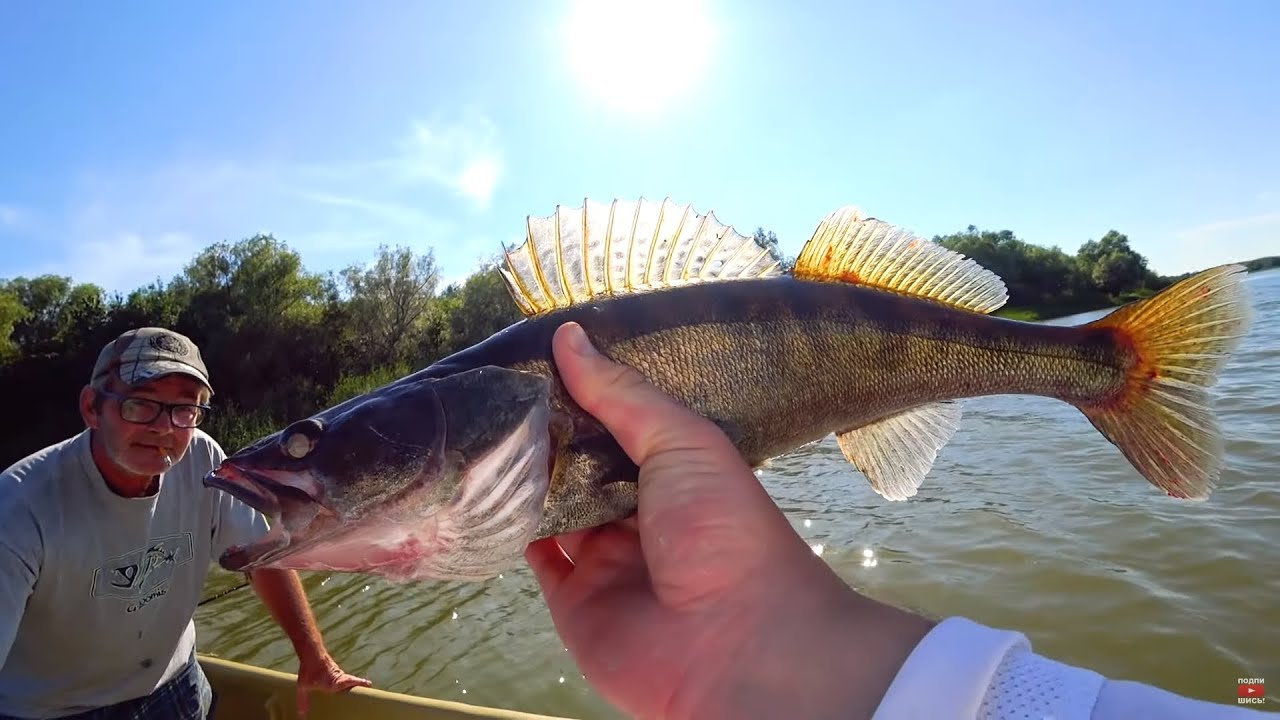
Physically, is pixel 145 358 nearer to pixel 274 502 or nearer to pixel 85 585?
pixel 85 585

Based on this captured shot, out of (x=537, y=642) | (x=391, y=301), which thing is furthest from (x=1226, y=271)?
(x=391, y=301)

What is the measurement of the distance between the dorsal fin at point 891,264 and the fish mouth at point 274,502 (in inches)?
72.2

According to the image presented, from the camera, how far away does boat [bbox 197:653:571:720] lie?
13.1 feet

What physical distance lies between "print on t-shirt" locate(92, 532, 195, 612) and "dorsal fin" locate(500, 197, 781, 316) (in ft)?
10.0

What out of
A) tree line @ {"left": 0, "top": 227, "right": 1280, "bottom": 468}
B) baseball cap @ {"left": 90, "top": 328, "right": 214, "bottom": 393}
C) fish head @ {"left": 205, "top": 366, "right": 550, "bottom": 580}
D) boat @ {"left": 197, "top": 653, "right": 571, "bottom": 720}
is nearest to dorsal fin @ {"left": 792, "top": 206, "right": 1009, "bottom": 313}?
fish head @ {"left": 205, "top": 366, "right": 550, "bottom": 580}

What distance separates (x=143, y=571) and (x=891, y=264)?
4.31 m

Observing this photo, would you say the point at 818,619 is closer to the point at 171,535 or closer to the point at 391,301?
the point at 171,535

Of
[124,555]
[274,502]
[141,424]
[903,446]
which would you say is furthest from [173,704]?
[903,446]

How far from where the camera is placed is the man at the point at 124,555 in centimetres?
343

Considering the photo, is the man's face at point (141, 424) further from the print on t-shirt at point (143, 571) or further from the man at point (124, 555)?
the print on t-shirt at point (143, 571)

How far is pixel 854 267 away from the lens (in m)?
2.64

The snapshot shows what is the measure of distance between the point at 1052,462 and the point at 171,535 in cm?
1208

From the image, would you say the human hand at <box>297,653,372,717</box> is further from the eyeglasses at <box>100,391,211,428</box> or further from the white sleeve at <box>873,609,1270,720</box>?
the white sleeve at <box>873,609,1270,720</box>

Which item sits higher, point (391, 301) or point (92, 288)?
point (92, 288)
